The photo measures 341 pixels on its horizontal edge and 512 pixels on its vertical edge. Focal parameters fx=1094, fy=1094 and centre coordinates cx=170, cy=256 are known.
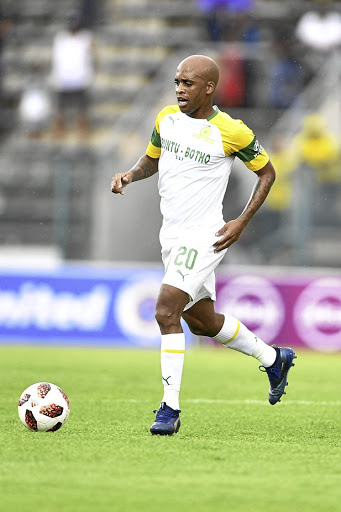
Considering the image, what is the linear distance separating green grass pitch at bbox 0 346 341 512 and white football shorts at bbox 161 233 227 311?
906mm

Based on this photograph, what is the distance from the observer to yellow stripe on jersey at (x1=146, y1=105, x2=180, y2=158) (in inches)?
275

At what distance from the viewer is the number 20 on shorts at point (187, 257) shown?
6660 millimetres

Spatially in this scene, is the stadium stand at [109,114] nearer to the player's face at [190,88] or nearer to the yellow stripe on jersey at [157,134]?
the yellow stripe on jersey at [157,134]

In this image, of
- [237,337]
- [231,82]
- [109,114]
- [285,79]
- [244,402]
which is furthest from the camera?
[109,114]

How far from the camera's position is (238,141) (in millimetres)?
6793

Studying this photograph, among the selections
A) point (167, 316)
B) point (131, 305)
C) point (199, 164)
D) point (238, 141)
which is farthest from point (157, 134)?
point (131, 305)

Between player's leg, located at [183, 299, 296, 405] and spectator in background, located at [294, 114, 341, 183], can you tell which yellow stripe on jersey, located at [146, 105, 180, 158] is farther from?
spectator in background, located at [294, 114, 341, 183]

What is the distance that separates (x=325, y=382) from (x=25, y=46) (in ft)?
41.8

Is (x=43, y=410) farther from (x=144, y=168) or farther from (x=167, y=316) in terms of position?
(x=144, y=168)

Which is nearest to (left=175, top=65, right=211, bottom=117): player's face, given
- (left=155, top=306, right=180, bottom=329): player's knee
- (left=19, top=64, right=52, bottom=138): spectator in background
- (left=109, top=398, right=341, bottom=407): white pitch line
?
(left=155, top=306, right=180, bottom=329): player's knee

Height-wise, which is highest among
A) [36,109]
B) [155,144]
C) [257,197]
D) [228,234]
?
[155,144]

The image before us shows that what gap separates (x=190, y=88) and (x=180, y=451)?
227cm

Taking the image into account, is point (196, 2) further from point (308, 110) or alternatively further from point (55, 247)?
point (55, 247)

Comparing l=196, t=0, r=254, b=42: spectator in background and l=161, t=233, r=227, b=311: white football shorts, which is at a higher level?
l=196, t=0, r=254, b=42: spectator in background
